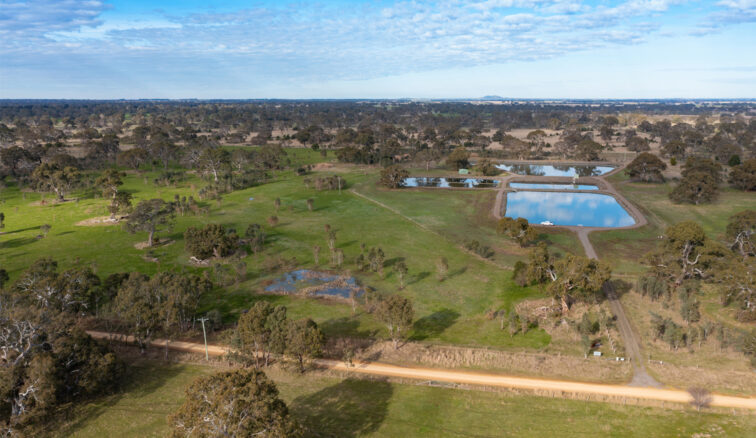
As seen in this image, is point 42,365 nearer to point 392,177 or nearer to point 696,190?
point 392,177

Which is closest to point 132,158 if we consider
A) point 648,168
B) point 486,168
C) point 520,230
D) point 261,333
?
point 486,168

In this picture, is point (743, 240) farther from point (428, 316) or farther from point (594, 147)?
point (594, 147)

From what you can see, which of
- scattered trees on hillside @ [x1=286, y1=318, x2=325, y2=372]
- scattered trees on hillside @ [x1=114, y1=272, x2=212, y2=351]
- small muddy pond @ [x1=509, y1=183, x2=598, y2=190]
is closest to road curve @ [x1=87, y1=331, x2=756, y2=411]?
scattered trees on hillside @ [x1=114, y1=272, x2=212, y2=351]

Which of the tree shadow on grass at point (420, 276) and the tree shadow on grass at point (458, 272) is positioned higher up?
the tree shadow on grass at point (458, 272)

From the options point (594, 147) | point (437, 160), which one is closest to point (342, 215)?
point (437, 160)

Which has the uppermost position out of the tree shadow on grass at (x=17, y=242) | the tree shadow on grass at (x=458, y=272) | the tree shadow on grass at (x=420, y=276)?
the tree shadow on grass at (x=17, y=242)

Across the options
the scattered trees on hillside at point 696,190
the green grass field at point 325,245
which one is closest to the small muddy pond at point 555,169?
the scattered trees on hillside at point 696,190

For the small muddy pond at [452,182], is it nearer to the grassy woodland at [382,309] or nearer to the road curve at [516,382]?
the grassy woodland at [382,309]
